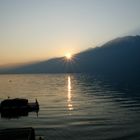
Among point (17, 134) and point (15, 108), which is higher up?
point (17, 134)

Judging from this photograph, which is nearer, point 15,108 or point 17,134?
point 17,134

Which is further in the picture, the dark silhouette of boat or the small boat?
the dark silhouette of boat

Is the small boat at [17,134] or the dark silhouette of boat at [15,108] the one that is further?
the dark silhouette of boat at [15,108]

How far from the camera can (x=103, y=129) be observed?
57.5 meters

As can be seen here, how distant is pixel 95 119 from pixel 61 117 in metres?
9.27

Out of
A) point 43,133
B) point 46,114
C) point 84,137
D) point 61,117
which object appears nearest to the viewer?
point 84,137

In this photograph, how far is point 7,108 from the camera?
8394cm

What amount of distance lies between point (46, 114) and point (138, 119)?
82.1 feet

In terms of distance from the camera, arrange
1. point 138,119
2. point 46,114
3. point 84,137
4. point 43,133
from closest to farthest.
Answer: point 84,137, point 43,133, point 138,119, point 46,114

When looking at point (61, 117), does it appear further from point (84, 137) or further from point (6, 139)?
point (6, 139)

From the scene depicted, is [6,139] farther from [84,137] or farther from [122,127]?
[122,127]

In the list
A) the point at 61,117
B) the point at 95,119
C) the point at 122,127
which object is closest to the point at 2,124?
the point at 61,117

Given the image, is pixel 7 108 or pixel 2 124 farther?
pixel 7 108

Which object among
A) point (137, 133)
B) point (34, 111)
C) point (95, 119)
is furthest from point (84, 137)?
point (34, 111)
